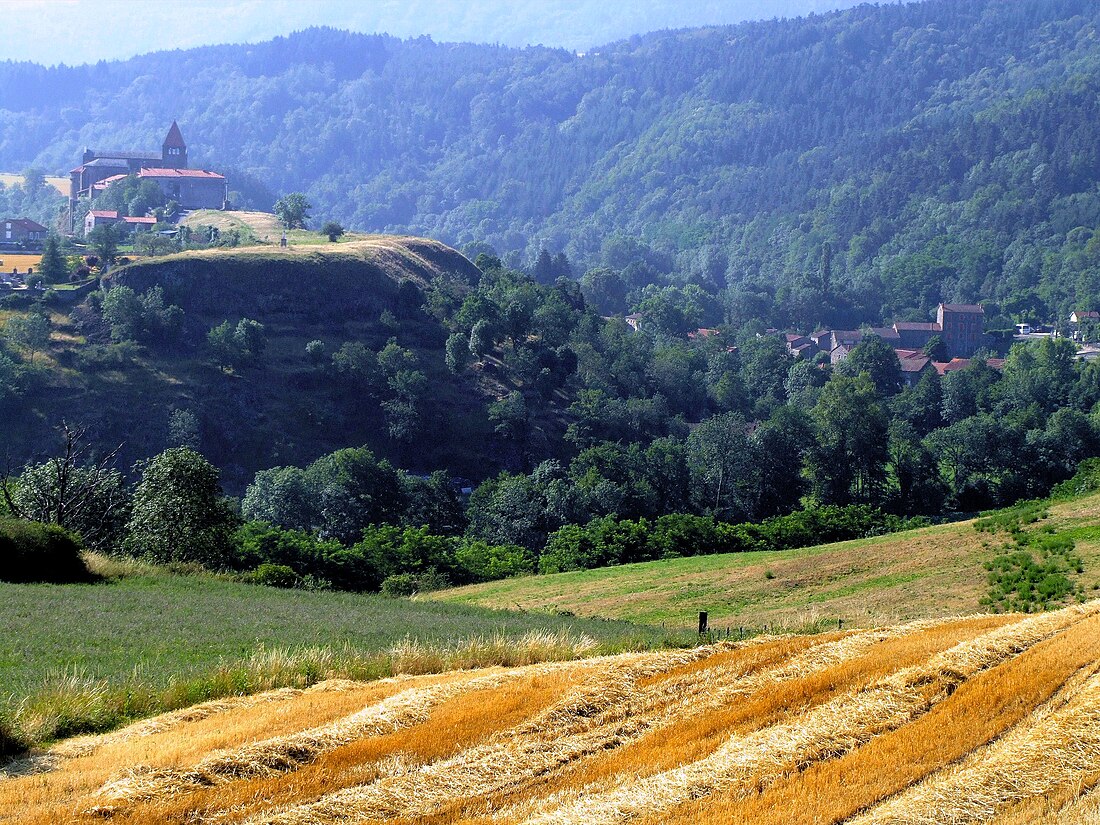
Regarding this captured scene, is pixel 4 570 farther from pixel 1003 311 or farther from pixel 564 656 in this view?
pixel 1003 311

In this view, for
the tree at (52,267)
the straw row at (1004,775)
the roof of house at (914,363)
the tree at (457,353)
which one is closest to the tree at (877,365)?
the roof of house at (914,363)

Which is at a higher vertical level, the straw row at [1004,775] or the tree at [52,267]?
the tree at [52,267]

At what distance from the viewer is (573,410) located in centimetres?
9775

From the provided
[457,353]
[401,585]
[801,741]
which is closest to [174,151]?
[457,353]

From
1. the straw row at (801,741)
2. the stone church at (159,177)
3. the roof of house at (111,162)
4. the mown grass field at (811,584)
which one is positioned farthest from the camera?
the roof of house at (111,162)

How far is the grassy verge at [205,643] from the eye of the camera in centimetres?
1856

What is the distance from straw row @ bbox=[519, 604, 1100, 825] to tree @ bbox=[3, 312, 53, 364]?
79.8 meters

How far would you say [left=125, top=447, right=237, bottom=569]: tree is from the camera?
4559 cm

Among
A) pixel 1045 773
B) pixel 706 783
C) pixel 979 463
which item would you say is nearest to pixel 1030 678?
pixel 1045 773

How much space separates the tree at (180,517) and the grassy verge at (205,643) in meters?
10.9

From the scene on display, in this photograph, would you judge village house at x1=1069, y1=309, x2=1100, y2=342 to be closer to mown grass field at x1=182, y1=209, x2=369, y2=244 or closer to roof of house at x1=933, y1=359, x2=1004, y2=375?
roof of house at x1=933, y1=359, x2=1004, y2=375

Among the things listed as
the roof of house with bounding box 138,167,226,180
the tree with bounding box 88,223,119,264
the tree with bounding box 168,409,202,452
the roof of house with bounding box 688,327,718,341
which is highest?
the roof of house with bounding box 138,167,226,180

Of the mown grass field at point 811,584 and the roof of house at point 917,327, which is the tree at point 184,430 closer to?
the mown grass field at point 811,584

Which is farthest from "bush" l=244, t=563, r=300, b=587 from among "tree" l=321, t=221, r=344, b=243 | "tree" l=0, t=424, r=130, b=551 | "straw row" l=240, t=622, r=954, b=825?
"tree" l=321, t=221, r=344, b=243
